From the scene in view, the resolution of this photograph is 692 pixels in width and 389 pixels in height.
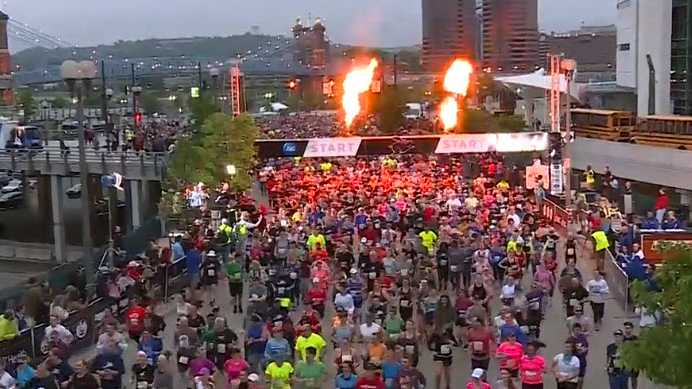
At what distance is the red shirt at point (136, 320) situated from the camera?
1549 centimetres

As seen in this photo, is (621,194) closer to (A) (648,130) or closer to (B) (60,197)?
(A) (648,130)

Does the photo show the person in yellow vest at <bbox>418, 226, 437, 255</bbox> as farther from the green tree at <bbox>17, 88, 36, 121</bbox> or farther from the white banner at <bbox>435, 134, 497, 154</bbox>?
the green tree at <bbox>17, 88, 36, 121</bbox>

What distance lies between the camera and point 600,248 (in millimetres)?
21359

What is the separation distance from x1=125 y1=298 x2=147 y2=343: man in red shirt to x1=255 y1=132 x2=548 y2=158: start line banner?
18841 mm

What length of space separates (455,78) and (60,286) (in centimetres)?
2649

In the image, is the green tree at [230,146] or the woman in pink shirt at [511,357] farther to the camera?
the green tree at [230,146]

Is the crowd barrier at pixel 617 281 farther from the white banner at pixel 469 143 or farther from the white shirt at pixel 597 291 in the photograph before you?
the white banner at pixel 469 143

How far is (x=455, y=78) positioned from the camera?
43781mm

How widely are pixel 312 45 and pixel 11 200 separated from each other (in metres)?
127

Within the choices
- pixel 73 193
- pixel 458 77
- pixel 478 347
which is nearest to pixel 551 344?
pixel 478 347

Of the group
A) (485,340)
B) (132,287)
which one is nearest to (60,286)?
(132,287)

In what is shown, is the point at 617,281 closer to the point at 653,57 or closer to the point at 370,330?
the point at 370,330

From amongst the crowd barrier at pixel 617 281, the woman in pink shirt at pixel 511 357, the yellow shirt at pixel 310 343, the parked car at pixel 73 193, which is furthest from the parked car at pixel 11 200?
the woman in pink shirt at pixel 511 357

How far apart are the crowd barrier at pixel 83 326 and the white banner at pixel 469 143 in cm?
1497
